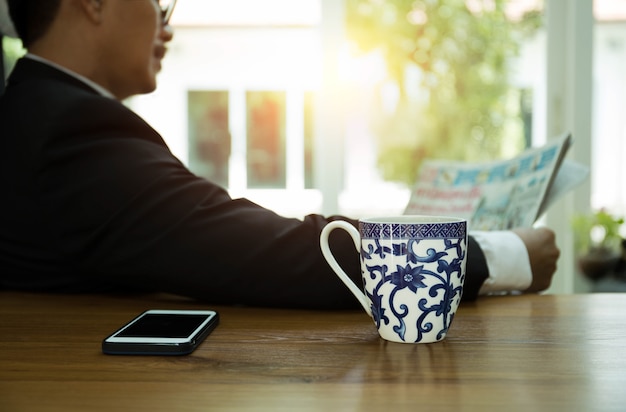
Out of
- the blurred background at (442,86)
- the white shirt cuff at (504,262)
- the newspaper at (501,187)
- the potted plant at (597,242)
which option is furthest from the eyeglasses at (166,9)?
the potted plant at (597,242)

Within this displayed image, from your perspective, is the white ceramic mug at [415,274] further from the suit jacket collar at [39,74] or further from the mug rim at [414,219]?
the suit jacket collar at [39,74]

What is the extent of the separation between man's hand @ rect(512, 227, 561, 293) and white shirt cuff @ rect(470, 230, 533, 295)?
0.01 metres

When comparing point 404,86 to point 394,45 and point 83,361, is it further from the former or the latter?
point 83,361

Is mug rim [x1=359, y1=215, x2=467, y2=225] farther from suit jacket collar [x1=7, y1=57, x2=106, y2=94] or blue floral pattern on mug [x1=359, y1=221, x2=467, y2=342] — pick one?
suit jacket collar [x1=7, y1=57, x2=106, y2=94]

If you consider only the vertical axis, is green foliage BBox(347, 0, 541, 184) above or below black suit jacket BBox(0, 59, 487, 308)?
above

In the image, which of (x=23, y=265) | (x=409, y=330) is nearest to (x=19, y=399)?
(x=409, y=330)

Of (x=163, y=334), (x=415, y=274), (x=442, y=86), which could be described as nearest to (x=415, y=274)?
(x=415, y=274)

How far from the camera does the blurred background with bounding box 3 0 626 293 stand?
2.86 meters

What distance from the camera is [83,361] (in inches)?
22.1

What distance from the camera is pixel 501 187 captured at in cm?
117

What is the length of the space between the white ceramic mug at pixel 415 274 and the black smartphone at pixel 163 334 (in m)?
0.17

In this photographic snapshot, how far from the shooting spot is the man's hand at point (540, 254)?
2.98 feet

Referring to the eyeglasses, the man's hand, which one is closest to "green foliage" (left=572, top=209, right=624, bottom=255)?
the man's hand

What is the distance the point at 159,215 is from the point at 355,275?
9.4 inches
